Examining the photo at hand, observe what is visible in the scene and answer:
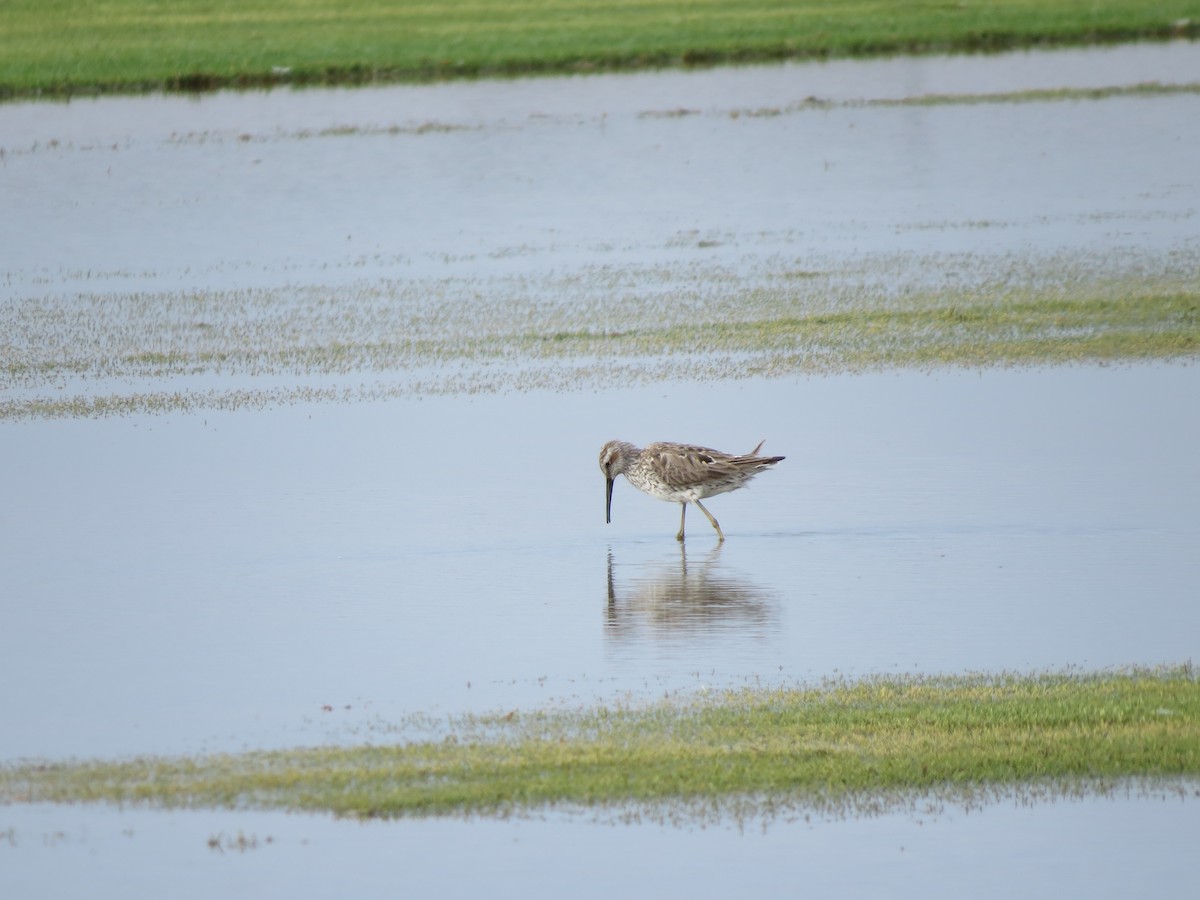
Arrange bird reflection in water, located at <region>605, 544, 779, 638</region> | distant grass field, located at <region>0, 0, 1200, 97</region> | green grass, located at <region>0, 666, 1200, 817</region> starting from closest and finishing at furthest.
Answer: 1. green grass, located at <region>0, 666, 1200, 817</region>
2. bird reflection in water, located at <region>605, 544, 779, 638</region>
3. distant grass field, located at <region>0, 0, 1200, 97</region>

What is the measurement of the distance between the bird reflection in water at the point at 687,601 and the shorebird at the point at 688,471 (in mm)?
641

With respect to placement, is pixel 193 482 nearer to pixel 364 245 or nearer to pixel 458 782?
pixel 458 782

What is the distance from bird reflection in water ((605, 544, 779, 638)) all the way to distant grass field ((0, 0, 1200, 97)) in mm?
35974

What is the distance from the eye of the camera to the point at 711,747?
389 inches

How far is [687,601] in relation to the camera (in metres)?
13.3

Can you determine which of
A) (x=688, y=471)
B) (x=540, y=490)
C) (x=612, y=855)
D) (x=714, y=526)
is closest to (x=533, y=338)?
(x=540, y=490)

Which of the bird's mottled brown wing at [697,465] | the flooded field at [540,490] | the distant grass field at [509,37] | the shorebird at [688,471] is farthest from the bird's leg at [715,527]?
the distant grass field at [509,37]

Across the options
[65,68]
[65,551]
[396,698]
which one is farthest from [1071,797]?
[65,68]

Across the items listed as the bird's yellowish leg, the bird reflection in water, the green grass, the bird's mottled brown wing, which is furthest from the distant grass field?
the green grass

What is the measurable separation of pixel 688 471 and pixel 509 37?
37.8 m

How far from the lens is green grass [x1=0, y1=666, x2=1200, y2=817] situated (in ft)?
30.8

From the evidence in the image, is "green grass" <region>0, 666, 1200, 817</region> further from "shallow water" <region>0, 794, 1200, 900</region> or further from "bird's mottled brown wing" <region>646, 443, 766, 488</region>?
"bird's mottled brown wing" <region>646, 443, 766, 488</region>

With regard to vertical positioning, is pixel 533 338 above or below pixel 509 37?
below

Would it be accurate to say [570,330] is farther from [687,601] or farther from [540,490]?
[687,601]
